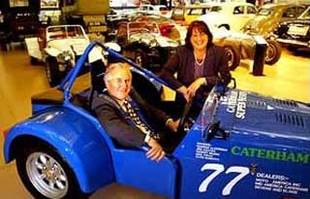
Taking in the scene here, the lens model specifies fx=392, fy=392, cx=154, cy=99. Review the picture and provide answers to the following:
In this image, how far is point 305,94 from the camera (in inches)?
255

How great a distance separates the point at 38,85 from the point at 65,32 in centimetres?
157

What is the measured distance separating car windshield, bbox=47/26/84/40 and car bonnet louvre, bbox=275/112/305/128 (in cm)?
623

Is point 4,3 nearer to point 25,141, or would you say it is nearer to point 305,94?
point 305,94

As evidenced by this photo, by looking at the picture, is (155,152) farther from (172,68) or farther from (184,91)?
(172,68)

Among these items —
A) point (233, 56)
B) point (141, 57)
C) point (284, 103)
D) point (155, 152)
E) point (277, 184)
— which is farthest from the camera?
point (233, 56)

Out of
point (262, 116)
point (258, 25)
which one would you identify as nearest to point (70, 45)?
point (262, 116)

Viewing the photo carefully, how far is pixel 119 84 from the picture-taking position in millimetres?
2602

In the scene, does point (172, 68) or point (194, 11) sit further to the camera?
point (194, 11)

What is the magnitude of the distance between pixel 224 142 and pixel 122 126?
0.68 m

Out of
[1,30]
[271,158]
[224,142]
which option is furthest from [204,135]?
[1,30]

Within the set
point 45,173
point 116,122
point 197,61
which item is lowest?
point 45,173

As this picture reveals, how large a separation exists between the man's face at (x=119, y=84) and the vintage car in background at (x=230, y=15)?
11.1 metres

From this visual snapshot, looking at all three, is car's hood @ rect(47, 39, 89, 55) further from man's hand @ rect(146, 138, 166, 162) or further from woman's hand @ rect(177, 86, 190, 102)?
man's hand @ rect(146, 138, 166, 162)

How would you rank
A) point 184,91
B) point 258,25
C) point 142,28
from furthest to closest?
point 258,25, point 142,28, point 184,91
